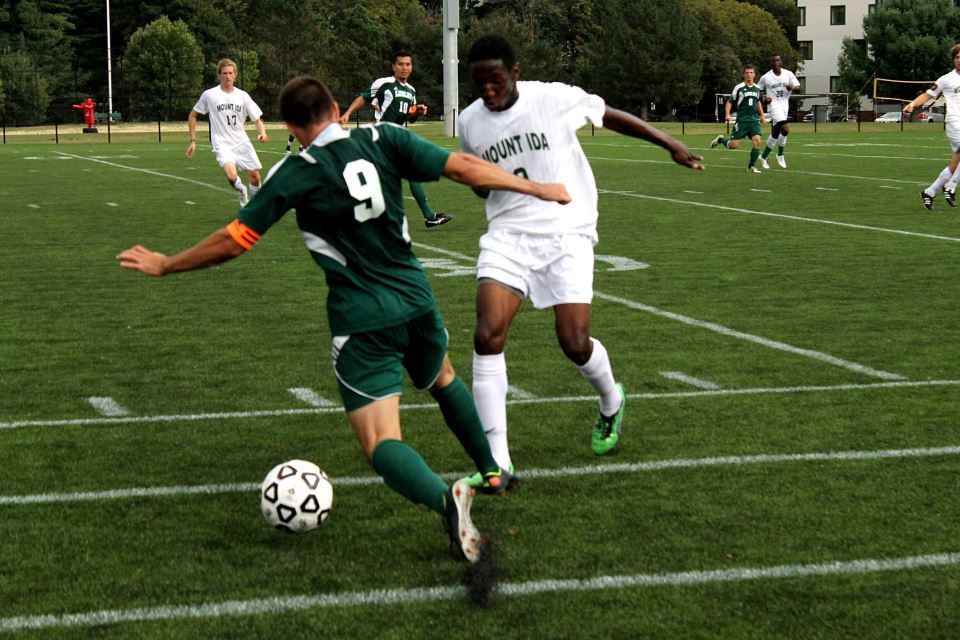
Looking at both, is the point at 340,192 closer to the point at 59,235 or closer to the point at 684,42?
the point at 59,235

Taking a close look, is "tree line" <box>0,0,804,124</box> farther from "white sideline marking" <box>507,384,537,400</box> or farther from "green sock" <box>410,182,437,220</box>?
"white sideline marking" <box>507,384,537,400</box>

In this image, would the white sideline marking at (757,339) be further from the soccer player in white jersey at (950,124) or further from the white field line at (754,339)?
the soccer player in white jersey at (950,124)

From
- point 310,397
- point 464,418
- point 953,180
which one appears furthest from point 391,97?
point 464,418

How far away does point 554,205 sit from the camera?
673 cm

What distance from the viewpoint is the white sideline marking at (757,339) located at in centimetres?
875

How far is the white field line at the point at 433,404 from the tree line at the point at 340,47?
70.9 m

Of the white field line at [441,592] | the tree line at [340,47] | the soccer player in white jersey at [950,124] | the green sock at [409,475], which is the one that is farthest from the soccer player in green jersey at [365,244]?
the tree line at [340,47]

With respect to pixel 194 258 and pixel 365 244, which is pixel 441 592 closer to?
pixel 365 244

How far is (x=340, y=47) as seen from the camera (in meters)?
98.6

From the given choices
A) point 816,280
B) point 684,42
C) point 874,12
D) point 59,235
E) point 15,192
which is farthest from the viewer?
point 684,42

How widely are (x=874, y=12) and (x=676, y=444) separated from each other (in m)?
83.4

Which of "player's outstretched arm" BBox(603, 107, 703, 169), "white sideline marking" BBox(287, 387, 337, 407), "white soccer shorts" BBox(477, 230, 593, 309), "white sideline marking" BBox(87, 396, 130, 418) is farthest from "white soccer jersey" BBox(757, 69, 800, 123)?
"white soccer shorts" BBox(477, 230, 593, 309)

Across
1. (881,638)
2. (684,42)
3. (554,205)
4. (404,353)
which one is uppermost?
(684,42)

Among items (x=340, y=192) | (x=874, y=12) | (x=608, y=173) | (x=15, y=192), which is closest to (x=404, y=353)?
(x=340, y=192)
